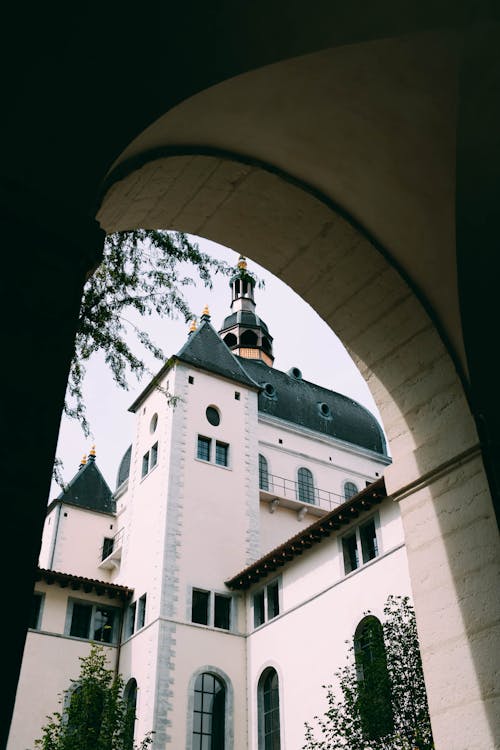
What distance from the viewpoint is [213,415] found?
3316 centimetres

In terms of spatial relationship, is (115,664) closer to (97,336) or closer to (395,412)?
(97,336)

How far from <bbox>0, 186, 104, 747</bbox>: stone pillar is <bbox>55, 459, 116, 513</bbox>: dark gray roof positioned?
37.8 m

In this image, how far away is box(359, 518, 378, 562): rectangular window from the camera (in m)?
21.4

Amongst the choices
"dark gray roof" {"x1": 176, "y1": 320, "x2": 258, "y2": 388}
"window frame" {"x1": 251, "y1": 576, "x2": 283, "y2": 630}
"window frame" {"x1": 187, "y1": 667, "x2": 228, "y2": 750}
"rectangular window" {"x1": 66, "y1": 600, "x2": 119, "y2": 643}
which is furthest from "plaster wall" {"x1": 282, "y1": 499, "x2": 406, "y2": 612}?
"dark gray roof" {"x1": 176, "y1": 320, "x2": 258, "y2": 388}

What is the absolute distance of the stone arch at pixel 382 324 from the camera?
434 centimetres

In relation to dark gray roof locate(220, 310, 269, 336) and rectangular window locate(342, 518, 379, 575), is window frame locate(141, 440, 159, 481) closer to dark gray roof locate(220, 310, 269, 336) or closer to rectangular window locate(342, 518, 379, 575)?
rectangular window locate(342, 518, 379, 575)

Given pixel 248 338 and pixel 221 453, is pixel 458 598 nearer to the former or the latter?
pixel 221 453

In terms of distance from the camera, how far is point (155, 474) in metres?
31.8

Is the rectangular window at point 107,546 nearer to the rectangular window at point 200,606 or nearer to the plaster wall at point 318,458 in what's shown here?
the plaster wall at point 318,458

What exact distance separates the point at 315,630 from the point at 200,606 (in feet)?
20.0

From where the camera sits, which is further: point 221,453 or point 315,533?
point 221,453

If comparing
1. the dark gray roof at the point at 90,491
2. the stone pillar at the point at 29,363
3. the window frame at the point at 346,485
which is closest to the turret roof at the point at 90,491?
the dark gray roof at the point at 90,491

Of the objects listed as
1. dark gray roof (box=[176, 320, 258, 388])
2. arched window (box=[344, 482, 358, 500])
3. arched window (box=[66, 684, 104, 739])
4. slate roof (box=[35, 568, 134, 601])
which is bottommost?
arched window (box=[66, 684, 104, 739])

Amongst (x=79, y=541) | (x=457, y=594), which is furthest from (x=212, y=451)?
(x=457, y=594)
